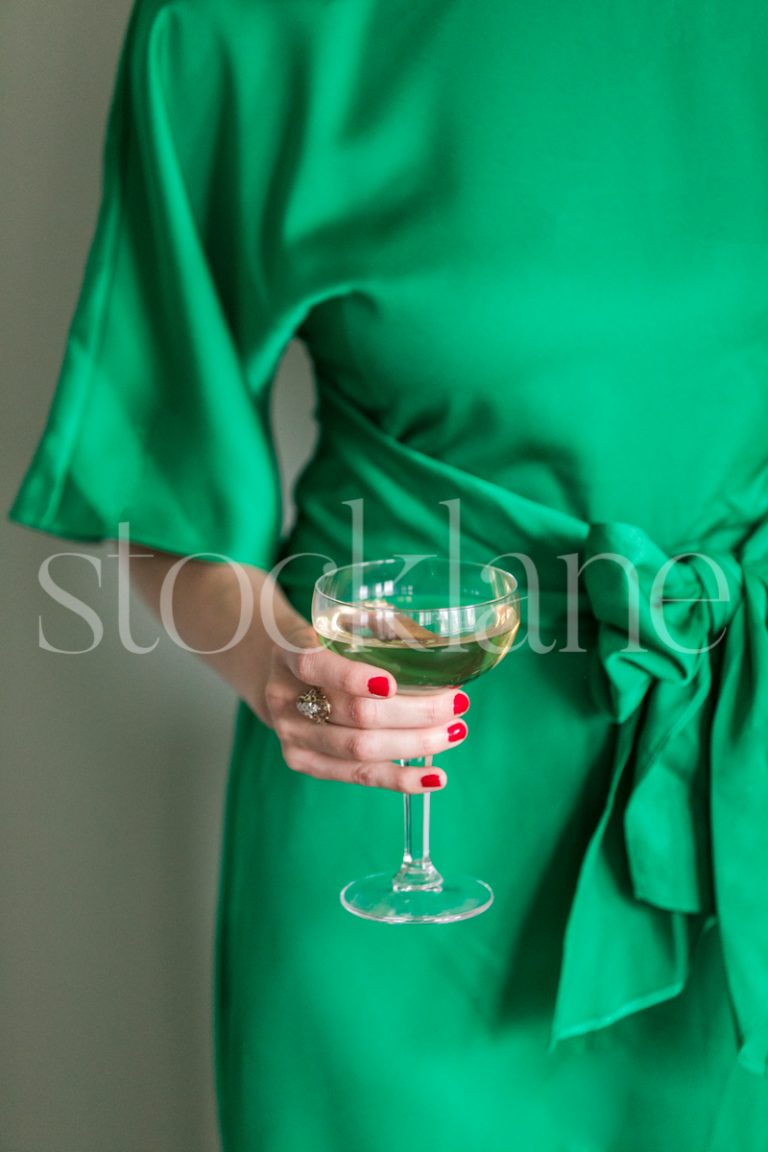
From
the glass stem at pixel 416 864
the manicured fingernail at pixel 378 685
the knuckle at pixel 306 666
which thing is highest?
the knuckle at pixel 306 666

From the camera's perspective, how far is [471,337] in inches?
33.5

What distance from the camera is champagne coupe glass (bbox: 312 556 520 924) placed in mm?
770

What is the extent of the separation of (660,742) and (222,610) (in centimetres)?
32

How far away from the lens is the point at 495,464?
0.90m

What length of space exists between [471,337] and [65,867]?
0.88 m

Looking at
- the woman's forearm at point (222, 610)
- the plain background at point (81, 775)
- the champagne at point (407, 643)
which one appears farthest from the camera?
the plain background at point (81, 775)

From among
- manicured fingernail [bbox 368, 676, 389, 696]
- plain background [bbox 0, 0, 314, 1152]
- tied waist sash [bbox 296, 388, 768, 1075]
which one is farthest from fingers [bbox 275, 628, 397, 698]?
plain background [bbox 0, 0, 314, 1152]

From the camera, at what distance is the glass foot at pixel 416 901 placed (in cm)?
85

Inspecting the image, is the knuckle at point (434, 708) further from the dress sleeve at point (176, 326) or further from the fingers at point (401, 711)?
the dress sleeve at point (176, 326)

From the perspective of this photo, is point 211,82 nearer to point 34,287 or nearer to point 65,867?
point 34,287

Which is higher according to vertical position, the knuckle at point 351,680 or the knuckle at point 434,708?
the knuckle at point 351,680

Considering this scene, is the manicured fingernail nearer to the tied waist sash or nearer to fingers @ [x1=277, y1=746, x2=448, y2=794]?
fingers @ [x1=277, y1=746, x2=448, y2=794]

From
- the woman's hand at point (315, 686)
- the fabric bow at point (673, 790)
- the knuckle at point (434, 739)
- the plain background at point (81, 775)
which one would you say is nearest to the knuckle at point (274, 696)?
the woman's hand at point (315, 686)

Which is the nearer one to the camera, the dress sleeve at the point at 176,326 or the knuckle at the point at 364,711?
the knuckle at the point at 364,711
